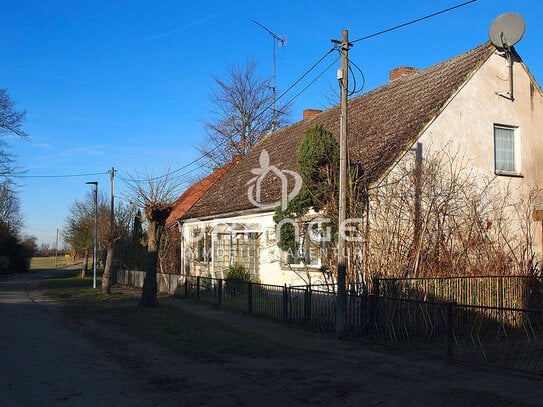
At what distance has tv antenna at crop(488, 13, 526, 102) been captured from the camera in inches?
618

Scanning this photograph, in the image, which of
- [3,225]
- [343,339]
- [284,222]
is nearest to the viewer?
[343,339]

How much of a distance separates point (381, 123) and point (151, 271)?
8649 mm

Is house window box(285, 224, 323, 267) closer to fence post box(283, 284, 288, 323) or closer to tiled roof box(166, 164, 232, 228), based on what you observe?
fence post box(283, 284, 288, 323)

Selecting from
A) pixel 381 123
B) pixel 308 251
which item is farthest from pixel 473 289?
pixel 381 123

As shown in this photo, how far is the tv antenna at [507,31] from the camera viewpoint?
15703 mm

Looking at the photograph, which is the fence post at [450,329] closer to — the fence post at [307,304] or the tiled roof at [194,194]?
the fence post at [307,304]

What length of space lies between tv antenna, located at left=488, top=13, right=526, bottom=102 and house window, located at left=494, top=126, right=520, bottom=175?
2.09m

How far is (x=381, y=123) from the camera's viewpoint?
1742cm

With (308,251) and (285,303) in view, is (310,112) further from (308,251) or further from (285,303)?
(285,303)

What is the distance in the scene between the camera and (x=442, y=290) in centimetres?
1157

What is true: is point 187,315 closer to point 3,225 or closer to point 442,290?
point 442,290

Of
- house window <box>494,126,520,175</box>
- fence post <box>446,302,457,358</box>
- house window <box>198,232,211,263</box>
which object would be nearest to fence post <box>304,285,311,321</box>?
fence post <box>446,302,457,358</box>

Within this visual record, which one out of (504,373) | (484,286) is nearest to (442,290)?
(484,286)

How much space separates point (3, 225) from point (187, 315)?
4487 centimetres
